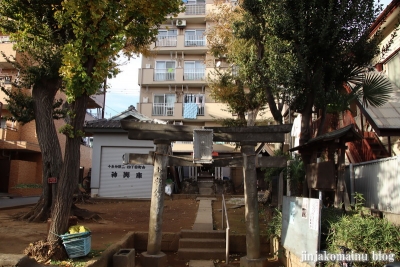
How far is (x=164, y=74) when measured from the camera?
102 ft

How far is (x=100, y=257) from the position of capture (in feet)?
23.0

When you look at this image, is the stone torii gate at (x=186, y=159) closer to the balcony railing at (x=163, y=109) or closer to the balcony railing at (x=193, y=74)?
the balcony railing at (x=163, y=109)

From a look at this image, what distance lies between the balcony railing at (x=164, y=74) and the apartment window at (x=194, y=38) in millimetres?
3222

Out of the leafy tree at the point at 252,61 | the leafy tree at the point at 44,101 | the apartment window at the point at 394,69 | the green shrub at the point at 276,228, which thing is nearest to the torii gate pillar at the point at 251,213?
the green shrub at the point at 276,228

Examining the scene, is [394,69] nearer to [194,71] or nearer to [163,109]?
[194,71]

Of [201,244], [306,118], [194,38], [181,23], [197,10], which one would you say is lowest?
[201,244]

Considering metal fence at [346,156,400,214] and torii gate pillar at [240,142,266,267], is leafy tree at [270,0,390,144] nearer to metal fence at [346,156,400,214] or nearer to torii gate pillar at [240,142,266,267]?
metal fence at [346,156,400,214]

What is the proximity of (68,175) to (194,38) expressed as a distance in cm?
2614

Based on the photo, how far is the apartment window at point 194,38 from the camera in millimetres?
31281

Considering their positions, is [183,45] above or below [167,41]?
below

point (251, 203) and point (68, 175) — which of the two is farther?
point (251, 203)

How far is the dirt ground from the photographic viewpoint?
8.89m

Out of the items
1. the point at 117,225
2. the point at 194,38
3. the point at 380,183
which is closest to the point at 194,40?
the point at 194,38

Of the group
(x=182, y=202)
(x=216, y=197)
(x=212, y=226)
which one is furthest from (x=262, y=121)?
(x=212, y=226)
